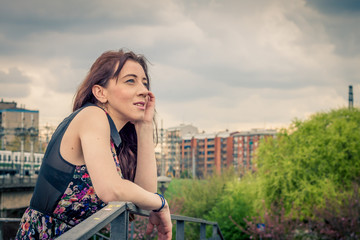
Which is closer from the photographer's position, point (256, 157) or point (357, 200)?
point (357, 200)

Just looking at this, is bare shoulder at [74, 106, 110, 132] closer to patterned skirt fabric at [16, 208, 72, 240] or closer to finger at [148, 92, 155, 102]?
patterned skirt fabric at [16, 208, 72, 240]

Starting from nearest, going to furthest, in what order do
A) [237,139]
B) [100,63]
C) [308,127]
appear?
[100,63]
[308,127]
[237,139]

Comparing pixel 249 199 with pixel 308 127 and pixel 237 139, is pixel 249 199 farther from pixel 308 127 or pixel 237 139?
pixel 237 139

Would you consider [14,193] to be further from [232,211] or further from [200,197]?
[232,211]

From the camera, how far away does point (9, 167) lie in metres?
51.0

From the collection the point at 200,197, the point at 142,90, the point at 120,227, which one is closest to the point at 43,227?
the point at 120,227

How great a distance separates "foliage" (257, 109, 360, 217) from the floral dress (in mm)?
30287

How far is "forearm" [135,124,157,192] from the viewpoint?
2.81m

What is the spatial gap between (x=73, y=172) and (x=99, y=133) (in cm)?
23

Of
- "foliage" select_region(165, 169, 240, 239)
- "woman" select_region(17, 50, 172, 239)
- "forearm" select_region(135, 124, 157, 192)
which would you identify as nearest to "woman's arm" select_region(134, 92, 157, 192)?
"forearm" select_region(135, 124, 157, 192)

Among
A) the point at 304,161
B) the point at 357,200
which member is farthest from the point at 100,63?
the point at 304,161

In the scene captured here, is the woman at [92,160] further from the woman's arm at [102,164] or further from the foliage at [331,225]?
the foliage at [331,225]

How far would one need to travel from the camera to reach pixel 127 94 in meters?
2.55

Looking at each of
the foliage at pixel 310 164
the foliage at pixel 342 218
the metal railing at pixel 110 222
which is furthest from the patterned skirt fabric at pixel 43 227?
the foliage at pixel 310 164
